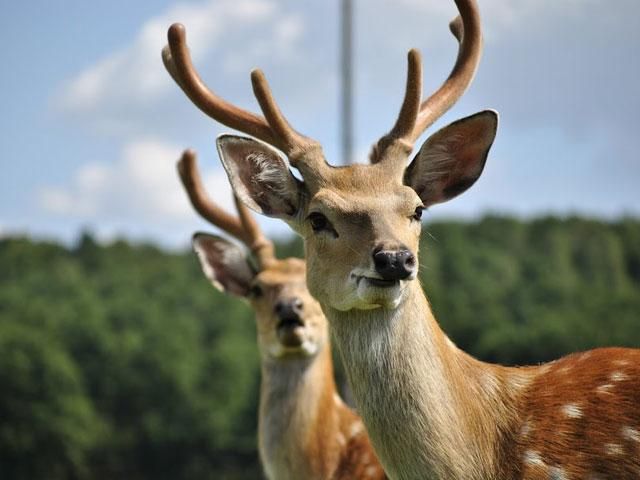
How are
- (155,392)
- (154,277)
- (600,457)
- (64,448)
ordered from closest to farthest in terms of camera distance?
1. (600,457)
2. (64,448)
3. (155,392)
4. (154,277)

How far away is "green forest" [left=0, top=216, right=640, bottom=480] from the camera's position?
175ft

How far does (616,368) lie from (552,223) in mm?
93089

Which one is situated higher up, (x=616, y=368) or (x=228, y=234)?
(x=228, y=234)

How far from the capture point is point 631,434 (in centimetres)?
457

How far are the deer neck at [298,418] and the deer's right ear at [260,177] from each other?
7.07 ft

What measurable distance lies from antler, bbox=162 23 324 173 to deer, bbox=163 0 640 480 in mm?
11

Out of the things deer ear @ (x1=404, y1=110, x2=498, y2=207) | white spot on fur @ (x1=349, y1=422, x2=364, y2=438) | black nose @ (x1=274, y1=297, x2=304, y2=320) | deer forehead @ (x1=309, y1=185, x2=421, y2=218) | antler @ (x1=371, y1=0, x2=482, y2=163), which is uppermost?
antler @ (x1=371, y1=0, x2=482, y2=163)

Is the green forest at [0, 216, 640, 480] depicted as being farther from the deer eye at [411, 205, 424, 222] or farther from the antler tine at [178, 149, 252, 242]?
the deer eye at [411, 205, 424, 222]

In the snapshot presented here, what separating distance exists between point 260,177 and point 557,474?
80.3 inches

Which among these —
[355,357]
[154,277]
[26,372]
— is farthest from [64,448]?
[355,357]

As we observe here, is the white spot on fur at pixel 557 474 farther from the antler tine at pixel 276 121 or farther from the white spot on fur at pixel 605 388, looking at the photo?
the antler tine at pixel 276 121

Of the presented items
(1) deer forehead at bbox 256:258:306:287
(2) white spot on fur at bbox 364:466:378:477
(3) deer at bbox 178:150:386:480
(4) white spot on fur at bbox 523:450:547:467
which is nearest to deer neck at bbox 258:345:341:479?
(3) deer at bbox 178:150:386:480

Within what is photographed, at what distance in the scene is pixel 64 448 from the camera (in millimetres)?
52500

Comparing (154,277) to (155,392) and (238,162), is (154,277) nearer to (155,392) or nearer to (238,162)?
(155,392)
